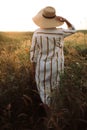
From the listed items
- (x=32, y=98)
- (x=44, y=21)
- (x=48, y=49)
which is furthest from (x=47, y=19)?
(x=32, y=98)

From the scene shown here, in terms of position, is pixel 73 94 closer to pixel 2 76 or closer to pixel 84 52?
pixel 2 76

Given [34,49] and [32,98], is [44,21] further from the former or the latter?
[32,98]

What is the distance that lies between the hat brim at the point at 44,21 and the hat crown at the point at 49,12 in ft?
0.15

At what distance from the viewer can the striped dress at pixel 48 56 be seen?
734 centimetres

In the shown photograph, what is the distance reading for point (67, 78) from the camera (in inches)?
277

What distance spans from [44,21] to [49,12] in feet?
0.49

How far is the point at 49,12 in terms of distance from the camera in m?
7.46

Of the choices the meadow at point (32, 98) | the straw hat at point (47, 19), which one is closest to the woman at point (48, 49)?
the straw hat at point (47, 19)

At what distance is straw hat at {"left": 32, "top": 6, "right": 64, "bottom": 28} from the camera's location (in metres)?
7.37

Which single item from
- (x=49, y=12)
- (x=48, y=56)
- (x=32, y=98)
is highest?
(x=49, y=12)

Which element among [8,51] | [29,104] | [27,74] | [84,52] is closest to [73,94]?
[29,104]

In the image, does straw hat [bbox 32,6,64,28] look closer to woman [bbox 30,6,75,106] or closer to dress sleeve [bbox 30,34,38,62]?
woman [bbox 30,6,75,106]

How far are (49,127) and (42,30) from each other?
5.93ft

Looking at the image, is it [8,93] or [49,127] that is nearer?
[49,127]
